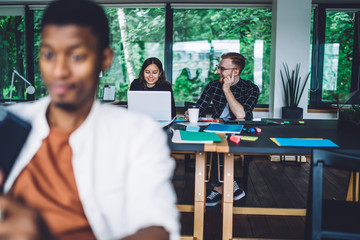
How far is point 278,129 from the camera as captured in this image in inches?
84.9

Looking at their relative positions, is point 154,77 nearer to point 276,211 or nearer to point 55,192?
point 276,211

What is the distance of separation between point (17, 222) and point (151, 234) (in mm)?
313

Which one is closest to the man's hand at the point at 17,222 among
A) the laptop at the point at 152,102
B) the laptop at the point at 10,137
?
the laptop at the point at 10,137

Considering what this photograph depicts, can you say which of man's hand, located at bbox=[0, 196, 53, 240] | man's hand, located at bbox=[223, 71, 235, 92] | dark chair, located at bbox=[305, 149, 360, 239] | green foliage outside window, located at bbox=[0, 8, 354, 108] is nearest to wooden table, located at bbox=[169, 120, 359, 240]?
dark chair, located at bbox=[305, 149, 360, 239]

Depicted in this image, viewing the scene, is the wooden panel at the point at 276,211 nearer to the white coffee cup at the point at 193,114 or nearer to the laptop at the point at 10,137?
the white coffee cup at the point at 193,114

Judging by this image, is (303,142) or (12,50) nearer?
(303,142)

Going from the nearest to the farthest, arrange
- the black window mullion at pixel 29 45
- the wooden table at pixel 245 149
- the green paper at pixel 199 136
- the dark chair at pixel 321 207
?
1. the dark chair at pixel 321 207
2. the wooden table at pixel 245 149
3. the green paper at pixel 199 136
4. the black window mullion at pixel 29 45

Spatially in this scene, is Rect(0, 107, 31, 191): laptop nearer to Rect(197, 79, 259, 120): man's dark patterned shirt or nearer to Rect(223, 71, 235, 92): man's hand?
Rect(223, 71, 235, 92): man's hand

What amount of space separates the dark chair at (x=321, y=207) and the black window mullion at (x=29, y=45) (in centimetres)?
509

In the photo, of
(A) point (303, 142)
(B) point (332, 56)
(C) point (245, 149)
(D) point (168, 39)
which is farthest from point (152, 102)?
(B) point (332, 56)

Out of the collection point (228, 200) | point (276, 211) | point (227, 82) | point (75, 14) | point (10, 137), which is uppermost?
point (75, 14)

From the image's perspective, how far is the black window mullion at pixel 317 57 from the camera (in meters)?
4.94

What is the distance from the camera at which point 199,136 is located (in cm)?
181

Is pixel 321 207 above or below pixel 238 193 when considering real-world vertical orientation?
above
